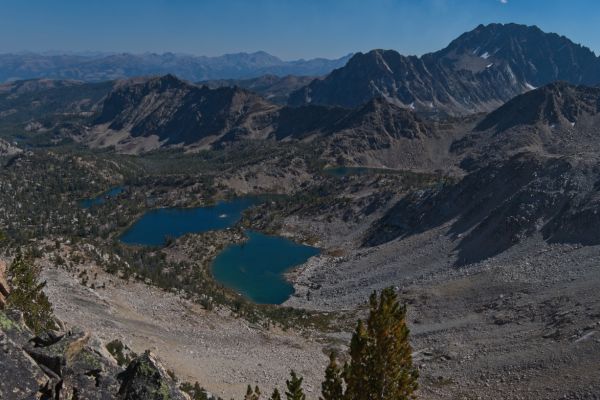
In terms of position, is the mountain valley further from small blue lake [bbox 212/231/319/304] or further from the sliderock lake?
the sliderock lake

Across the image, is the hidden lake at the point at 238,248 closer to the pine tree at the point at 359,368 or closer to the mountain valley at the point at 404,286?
the mountain valley at the point at 404,286

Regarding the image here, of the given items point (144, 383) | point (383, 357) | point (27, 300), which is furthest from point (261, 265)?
point (144, 383)

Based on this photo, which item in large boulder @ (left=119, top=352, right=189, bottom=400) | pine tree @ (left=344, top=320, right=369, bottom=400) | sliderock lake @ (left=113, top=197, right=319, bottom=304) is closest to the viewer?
large boulder @ (left=119, top=352, right=189, bottom=400)

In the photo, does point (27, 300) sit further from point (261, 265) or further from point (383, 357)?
point (261, 265)

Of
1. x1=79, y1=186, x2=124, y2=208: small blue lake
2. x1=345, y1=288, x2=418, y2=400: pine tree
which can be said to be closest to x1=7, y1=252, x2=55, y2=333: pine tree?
x1=345, y1=288, x2=418, y2=400: pine tree

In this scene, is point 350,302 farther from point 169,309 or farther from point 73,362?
point 73,362

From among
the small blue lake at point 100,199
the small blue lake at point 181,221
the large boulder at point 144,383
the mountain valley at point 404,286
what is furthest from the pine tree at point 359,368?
the small blue lake at point 100,199
